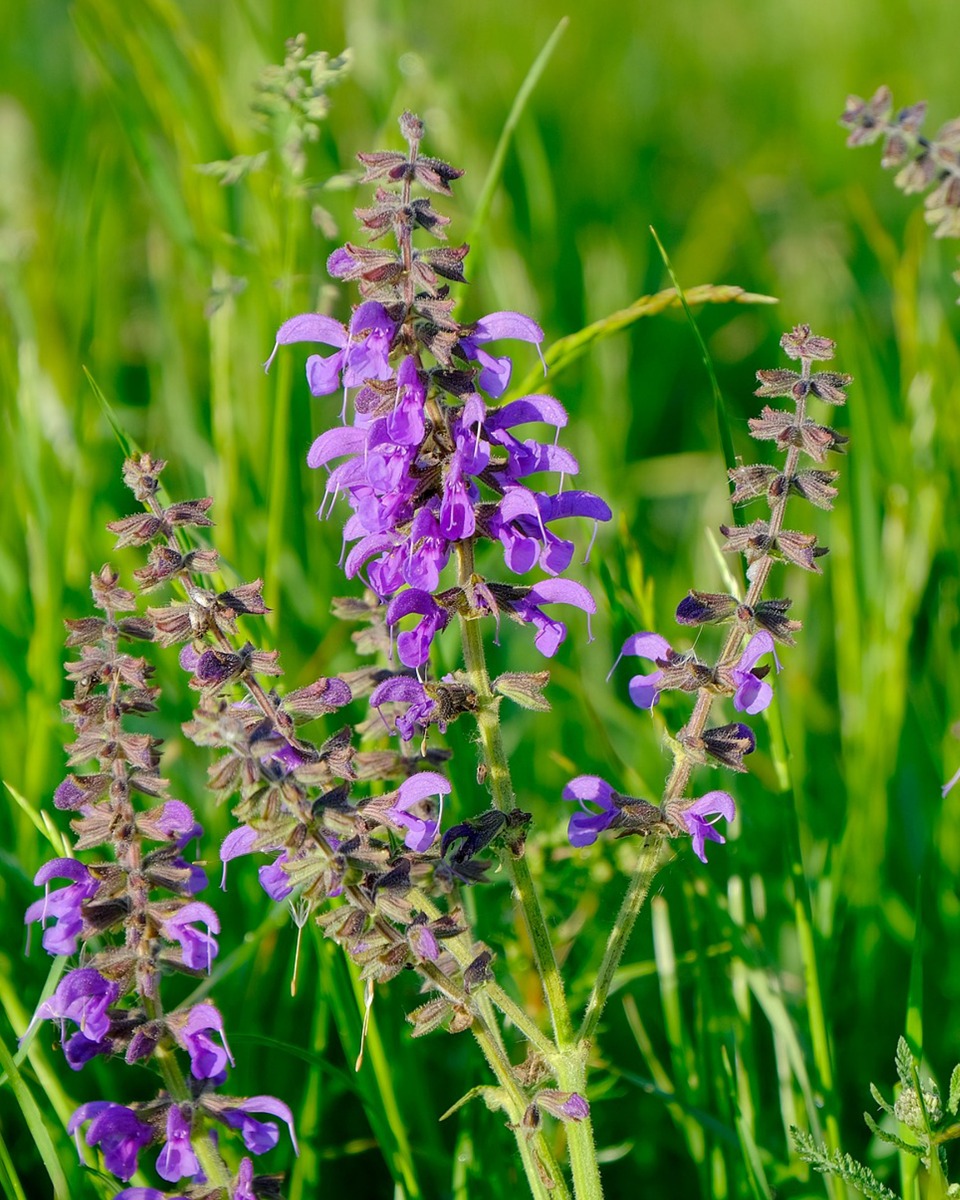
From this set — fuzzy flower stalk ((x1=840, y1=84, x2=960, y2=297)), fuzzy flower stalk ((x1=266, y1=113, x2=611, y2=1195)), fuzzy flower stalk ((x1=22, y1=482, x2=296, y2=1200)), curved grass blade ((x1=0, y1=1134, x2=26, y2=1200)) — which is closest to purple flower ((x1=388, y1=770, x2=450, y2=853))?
fuzzy flower stalk ((x1=266, y1=113, x2=611, y2=1195))

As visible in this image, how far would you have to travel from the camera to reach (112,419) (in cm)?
172

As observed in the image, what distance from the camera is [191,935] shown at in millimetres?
1420

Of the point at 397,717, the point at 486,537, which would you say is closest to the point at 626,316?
the point at 486,537

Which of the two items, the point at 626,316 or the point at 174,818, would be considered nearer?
the point at 174,818

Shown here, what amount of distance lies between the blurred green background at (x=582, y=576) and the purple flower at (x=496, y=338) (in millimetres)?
473

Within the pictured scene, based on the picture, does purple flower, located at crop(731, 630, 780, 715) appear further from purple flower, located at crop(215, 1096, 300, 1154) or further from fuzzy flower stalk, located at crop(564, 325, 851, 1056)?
purple flower, located at crop(215, 1096, 300, 1154)

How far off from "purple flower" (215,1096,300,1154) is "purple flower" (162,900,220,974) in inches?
6.2

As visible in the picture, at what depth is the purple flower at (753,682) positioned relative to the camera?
147 cm

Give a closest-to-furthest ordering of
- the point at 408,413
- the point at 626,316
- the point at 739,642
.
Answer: the point at 408,413 → the point at 739,642 → the point at 626,316

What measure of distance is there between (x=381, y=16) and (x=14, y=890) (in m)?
2.52

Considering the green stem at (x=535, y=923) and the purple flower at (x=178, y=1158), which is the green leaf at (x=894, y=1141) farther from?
the purple flower at (x=178, y=1158)

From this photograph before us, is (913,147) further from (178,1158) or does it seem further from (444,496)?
(178,1158)

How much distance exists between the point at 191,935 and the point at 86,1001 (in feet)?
0.44

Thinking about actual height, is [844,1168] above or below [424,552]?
below
